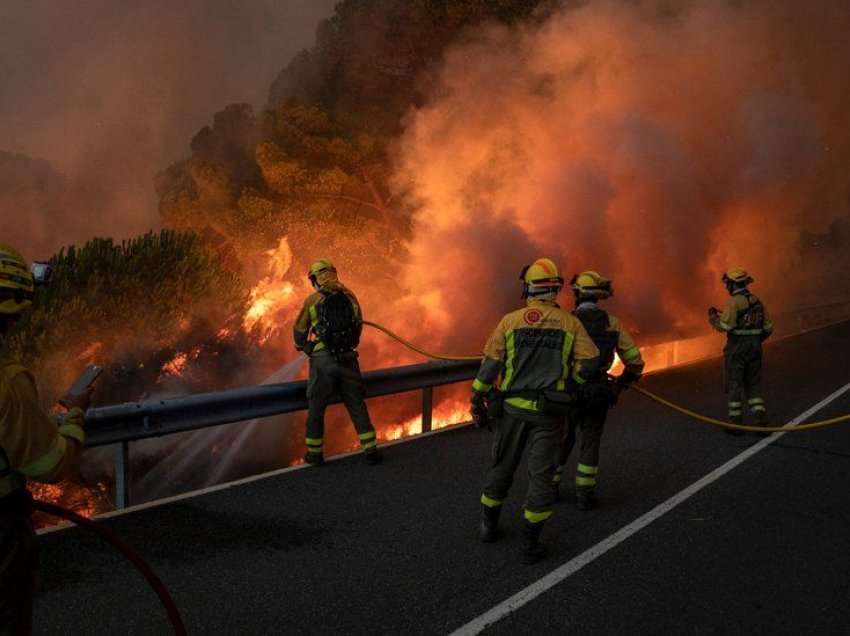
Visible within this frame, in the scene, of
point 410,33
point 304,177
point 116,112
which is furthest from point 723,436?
point 116,112

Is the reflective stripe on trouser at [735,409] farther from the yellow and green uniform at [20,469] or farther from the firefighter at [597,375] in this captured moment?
the yellow and green uniform at [20,469]

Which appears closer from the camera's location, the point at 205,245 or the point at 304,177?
the point at 304,177

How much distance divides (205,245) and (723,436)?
1977 cm

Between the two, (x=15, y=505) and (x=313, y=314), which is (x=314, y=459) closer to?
(x=313, y=314)

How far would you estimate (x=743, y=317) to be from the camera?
8.27m

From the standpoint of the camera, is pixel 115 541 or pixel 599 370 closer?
pixel 115 541

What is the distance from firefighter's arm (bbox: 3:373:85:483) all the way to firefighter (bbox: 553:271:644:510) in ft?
12.6

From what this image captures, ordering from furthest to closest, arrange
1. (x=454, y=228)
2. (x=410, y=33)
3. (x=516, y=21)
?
(x=410, y=33)
(x=516, y=21)
(x=454, y=228)

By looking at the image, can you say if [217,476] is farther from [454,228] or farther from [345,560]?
[454,228]

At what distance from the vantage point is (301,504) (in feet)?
17.9

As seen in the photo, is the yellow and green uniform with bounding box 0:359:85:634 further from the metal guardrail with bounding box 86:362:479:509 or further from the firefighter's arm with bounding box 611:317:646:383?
the firefighter's arm with bounding box 611:317:646:383

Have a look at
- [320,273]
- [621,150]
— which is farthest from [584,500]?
[621,150]

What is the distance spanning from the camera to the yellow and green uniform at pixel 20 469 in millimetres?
2379

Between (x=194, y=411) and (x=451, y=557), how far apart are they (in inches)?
103
